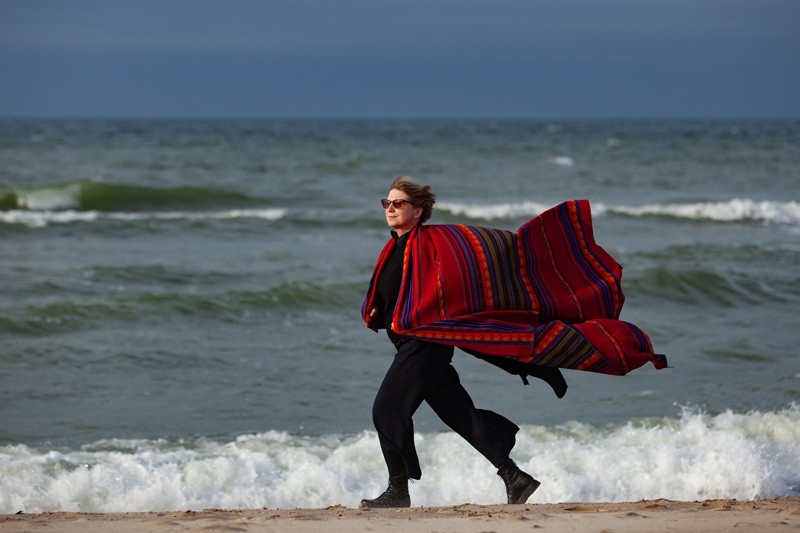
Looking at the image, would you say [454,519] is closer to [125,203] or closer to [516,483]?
[516,483]

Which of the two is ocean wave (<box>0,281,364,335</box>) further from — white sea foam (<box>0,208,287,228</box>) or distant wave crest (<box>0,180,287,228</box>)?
distant wave crest (<box>0,180,287,228</box>)

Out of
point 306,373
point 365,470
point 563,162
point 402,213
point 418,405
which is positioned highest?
point 563,162

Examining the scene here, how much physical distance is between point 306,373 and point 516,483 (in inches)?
162

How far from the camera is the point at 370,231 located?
18.5 metres

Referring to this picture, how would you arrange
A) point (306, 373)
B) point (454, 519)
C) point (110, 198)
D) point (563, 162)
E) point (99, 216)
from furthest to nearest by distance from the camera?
point (563, 162), point (110, 198), point (99, 216), point (306, 373), point (454, 519)

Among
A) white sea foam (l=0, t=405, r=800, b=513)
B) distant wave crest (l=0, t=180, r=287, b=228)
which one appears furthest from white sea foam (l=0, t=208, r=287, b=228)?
white sea foam (l=0, t=405, r=800, b=513)

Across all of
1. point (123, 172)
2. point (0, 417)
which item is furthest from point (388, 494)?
point (123, 172)

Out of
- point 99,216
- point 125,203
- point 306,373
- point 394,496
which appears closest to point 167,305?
point 306,373

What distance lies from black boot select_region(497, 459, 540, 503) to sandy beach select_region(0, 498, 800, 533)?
0.05 m

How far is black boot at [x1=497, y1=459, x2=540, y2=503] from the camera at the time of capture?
4953mm

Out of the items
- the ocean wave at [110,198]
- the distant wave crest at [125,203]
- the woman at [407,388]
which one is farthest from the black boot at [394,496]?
the ocean wave at [110,198]

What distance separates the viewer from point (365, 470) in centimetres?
648

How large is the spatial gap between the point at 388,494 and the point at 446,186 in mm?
23575

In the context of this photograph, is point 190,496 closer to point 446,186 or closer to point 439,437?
point 439,437
